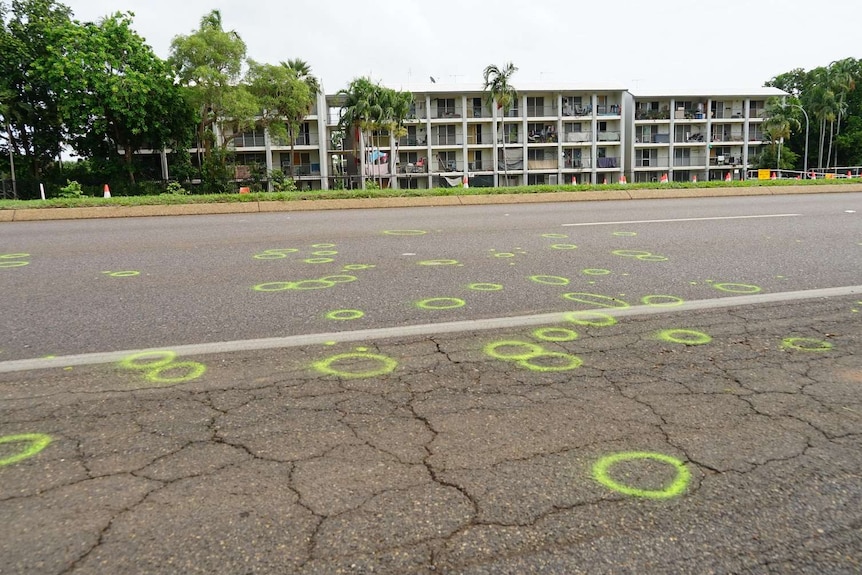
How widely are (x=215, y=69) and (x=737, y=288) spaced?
3765 centimetres

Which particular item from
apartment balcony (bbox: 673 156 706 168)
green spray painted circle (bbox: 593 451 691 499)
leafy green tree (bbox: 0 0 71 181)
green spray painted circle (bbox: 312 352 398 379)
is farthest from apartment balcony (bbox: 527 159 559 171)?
green spray painted circle (bbox: 593 451 691 499)

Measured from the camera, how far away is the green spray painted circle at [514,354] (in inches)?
142

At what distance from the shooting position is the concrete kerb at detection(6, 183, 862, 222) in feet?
46.2

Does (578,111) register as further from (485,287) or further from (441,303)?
(441,303)

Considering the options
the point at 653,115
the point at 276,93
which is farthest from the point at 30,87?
the point at 653,115

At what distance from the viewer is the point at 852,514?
2062mm

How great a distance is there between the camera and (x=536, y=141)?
187ft

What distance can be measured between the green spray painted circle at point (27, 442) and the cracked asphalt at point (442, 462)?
35 millimetres

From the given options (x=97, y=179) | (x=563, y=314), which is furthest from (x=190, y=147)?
(x=563, y=314)

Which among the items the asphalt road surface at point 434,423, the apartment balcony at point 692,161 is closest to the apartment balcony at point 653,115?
the apartment balcony at point 692,161

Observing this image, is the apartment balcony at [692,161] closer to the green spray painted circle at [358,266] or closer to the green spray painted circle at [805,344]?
the green spray painted circle at [358,266]

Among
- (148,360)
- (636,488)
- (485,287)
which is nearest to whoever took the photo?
(636,488)

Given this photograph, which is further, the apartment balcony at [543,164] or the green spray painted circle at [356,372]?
the apartment balcony at [543,164]

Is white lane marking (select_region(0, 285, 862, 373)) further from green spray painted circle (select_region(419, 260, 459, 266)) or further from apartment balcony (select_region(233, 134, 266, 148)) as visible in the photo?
apartment balcony (select_region(233, 134, 266, 148))
